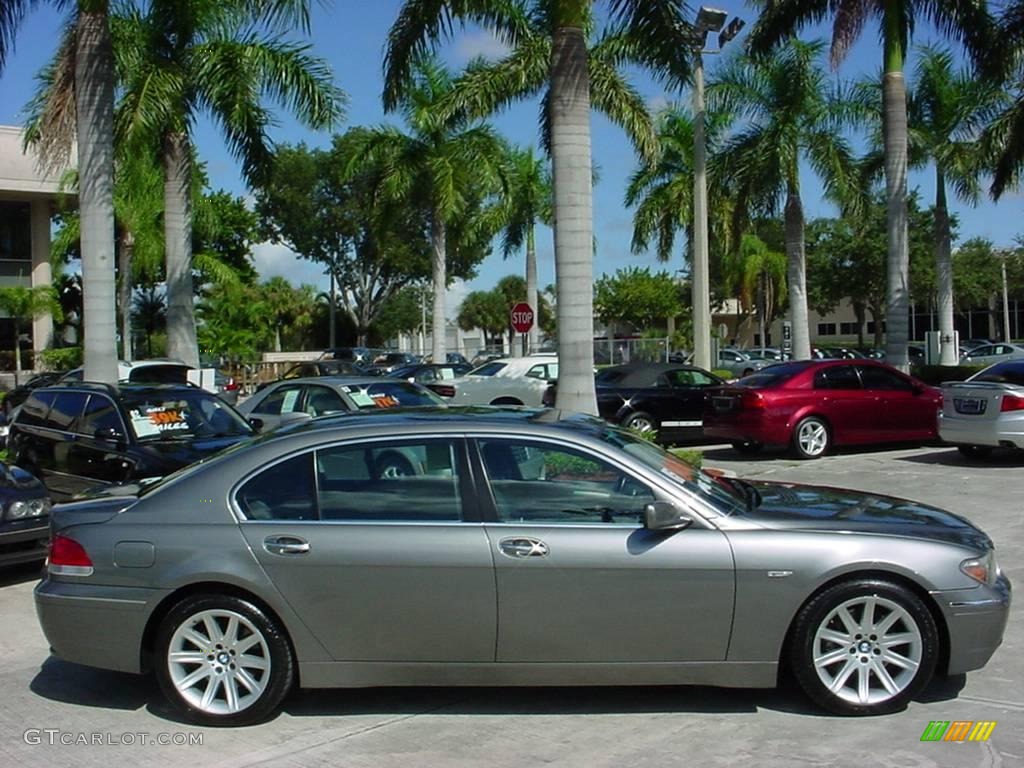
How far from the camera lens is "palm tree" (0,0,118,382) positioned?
14.6 metres

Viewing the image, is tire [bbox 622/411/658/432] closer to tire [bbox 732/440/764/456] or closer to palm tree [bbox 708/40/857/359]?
tire [bbox 732/440/764/456]

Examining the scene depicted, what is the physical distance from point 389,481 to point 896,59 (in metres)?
19.4

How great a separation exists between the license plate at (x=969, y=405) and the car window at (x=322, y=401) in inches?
319

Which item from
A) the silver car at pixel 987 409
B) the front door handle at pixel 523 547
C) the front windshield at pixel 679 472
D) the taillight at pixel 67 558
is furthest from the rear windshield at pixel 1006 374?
the taillight at pixel 67 558

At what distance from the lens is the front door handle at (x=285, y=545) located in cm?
535

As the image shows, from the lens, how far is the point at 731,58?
28.5 metres

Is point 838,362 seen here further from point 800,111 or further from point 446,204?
point 446,204

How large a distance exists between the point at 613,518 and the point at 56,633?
290 cm

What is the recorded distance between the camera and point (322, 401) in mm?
14016

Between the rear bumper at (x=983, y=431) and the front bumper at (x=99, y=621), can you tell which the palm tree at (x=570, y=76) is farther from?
the front bumper at (x=99, y=621)

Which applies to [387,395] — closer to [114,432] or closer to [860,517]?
[114,432]

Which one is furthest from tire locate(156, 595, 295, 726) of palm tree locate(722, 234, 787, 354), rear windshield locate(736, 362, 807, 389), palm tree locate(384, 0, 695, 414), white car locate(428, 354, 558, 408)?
palm tree locate(722, 234, 787, 354)

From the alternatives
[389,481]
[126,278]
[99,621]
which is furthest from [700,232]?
[126,278]

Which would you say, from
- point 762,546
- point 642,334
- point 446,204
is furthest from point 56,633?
point 642,334
